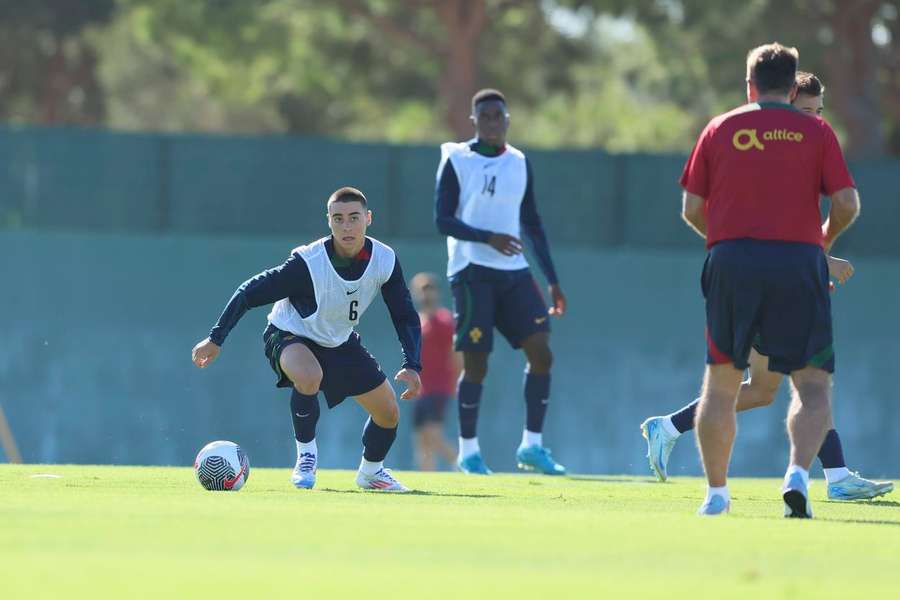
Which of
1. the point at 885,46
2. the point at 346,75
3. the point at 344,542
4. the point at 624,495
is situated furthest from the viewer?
the point at 346,75

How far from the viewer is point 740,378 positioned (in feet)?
27.5

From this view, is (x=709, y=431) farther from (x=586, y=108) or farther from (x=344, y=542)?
(x=586, y=108)

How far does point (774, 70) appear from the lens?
27.7ft

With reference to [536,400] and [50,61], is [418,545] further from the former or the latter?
[50,61]

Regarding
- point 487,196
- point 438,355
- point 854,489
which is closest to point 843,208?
point 854,489

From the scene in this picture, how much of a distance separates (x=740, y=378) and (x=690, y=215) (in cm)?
74

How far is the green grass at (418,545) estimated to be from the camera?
563 centimetres

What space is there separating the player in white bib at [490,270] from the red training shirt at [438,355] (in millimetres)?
6114

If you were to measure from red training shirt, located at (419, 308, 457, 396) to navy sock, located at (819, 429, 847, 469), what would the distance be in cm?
906

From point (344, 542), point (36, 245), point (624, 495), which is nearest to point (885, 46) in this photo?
point (36, 245)

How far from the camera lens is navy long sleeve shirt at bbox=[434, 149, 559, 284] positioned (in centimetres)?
1275

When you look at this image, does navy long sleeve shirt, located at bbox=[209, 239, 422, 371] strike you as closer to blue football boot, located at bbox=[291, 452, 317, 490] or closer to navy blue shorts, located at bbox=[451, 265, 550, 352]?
blue football boot, located at bbox=[291, 452, 317, 490]

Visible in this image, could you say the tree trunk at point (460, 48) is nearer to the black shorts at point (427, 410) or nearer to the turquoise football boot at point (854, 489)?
the black shorts at point (427, 410)

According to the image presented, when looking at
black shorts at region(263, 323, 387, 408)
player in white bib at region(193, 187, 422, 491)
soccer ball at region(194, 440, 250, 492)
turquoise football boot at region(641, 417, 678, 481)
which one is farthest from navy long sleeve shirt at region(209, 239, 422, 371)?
turquoise football boot at region(641, 417, 678, 481)
